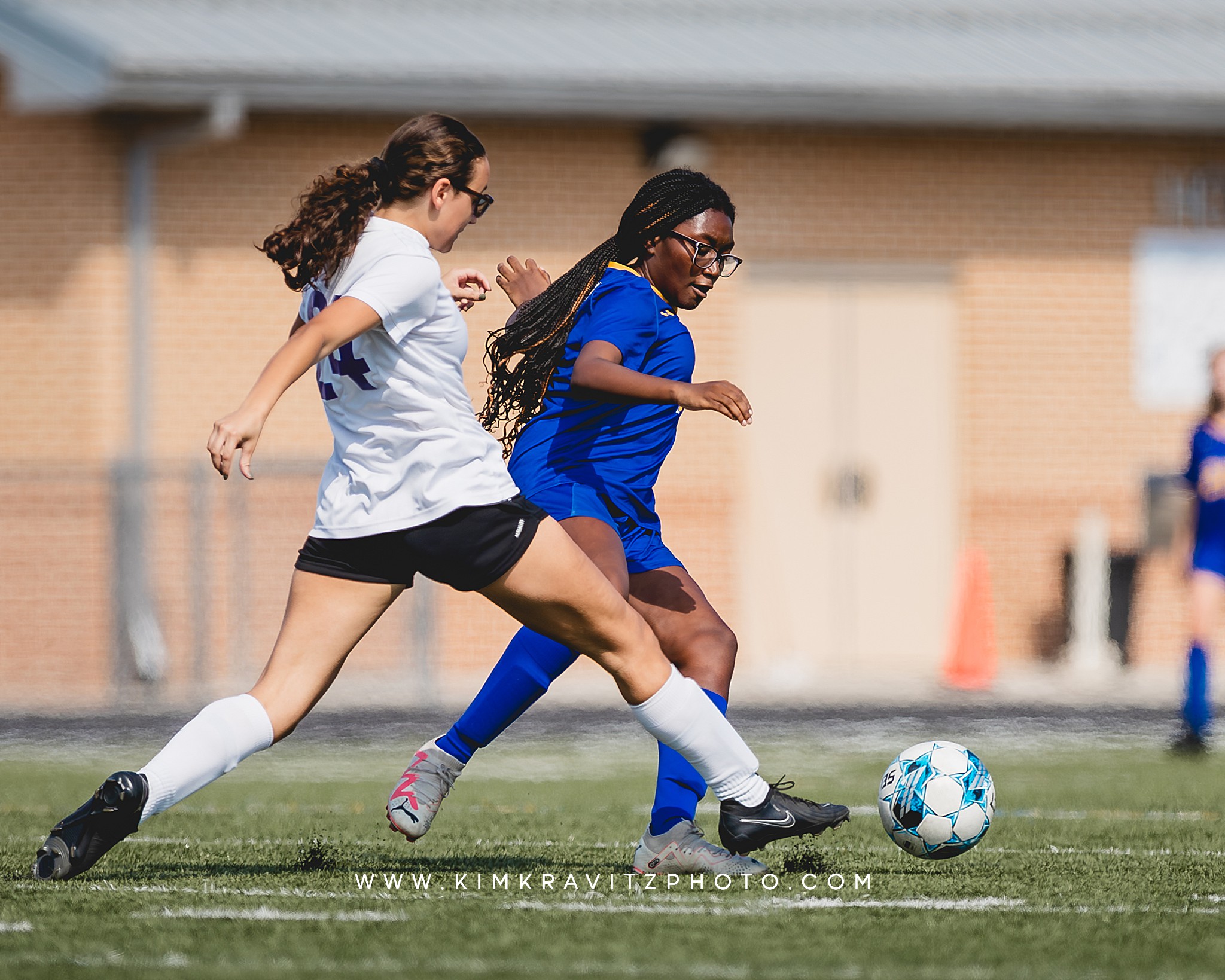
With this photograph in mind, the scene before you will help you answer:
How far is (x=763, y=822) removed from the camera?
5.51m

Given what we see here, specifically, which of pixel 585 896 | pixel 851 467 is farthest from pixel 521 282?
pixel 851 467

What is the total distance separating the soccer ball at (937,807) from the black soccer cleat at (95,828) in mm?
2182

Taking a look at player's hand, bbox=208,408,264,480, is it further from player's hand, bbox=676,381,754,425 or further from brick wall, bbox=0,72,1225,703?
brick wall, bbox=0,72,1225,703

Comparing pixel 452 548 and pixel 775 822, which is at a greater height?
pixel 452 548

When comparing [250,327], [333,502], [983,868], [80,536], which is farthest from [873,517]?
[333,502]

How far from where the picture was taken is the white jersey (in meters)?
5.00

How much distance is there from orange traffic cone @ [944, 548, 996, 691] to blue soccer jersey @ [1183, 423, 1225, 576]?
3.65 m

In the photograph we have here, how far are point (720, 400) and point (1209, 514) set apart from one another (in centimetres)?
617

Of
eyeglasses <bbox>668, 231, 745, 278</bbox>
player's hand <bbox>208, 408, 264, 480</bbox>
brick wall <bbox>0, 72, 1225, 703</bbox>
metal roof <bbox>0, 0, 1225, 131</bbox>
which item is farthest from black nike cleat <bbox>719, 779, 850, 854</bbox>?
metal roof <bbox>0, 0, 1225, 131</bbox>

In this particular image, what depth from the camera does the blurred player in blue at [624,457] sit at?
5629mm

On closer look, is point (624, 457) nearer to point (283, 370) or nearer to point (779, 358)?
point (283, 370)

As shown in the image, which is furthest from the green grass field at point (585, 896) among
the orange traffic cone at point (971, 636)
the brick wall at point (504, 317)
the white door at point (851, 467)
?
the white door at point (851, 467)

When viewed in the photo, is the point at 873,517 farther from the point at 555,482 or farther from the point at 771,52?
the point at 555,482

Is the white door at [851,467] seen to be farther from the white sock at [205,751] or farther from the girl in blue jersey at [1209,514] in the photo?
the white sock at [205,751]
